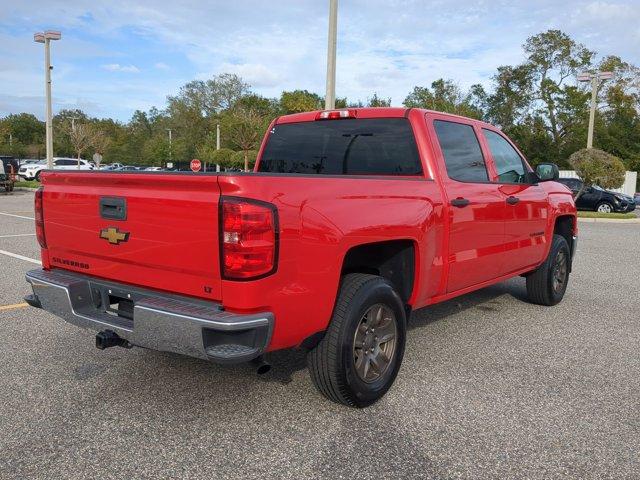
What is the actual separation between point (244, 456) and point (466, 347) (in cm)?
243

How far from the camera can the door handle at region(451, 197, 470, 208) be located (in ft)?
13.7

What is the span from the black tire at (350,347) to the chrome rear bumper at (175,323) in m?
0.53

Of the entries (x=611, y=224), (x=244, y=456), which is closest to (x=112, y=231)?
(x=244, y=456)

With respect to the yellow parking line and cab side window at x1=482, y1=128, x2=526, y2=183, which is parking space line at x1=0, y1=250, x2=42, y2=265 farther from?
cab side window at x1=482, y1=128, x2=526, y2=183

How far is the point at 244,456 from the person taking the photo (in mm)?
2934

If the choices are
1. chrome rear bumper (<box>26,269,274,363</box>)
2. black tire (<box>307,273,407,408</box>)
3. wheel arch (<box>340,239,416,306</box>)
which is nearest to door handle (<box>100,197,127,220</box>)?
chrome rear bumper (<box>26,269,274,363</box>)

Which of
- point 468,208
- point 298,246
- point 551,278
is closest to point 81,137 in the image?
point 551,278

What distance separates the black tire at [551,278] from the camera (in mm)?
6066

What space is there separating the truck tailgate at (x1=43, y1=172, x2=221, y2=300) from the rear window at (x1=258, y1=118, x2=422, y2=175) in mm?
1865

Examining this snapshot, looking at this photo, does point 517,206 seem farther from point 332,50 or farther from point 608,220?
point 608,220

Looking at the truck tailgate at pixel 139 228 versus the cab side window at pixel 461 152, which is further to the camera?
the cab side window at pixel 461 152

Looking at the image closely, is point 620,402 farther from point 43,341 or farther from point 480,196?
point 43,341

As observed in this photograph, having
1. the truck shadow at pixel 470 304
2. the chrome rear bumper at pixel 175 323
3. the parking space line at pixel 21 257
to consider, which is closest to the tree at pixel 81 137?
the parking space line at pixel 21 257

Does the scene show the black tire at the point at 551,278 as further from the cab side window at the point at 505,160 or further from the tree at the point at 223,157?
the tree at the point at 223,157
